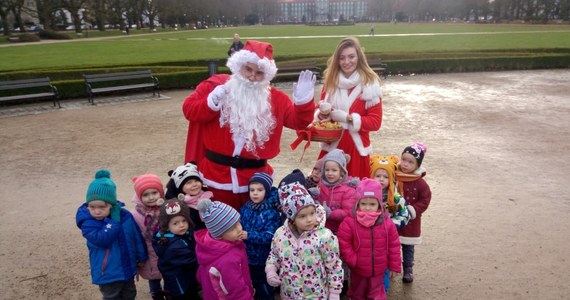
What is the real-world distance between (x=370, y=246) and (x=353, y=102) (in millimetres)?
1328

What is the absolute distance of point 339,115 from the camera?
143 inches

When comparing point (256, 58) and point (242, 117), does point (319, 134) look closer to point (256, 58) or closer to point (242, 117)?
point (242, 117)

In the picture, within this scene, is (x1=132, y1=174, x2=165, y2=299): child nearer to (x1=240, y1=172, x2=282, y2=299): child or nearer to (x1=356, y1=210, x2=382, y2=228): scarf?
(x1=240, y1=172, x2=282, y2=299): child

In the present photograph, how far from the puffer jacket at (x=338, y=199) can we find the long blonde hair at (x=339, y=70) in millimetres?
899

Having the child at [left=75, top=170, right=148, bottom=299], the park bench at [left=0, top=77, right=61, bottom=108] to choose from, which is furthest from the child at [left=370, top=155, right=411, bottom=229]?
the park bench at [left=0, top=77, right=61, bottom=108]

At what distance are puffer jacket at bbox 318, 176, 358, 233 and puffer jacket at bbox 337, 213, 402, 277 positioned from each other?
19 centimetres

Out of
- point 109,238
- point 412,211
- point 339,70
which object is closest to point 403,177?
point 412,211

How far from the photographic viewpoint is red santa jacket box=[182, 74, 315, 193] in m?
3.21

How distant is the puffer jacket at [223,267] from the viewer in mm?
2770

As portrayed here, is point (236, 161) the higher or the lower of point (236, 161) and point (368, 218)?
the higher

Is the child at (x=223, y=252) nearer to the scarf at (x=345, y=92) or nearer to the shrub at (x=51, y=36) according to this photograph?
the scarf at (x=345, y=92)

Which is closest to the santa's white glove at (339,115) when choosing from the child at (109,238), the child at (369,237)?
the child at (369,237)

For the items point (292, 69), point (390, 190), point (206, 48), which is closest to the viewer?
point (390, 190)

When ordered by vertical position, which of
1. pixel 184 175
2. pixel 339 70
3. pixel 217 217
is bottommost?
pixel 217 217
